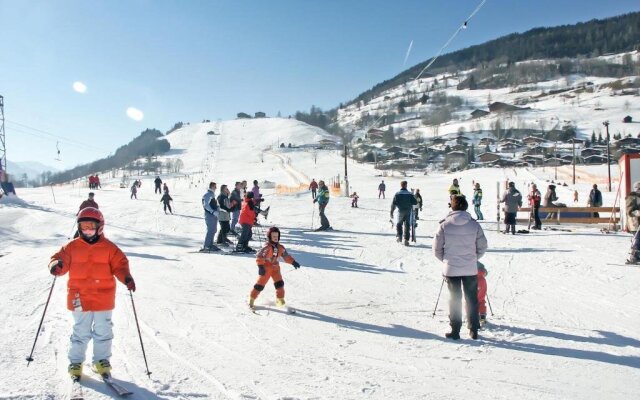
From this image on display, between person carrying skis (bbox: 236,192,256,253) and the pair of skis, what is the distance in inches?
290

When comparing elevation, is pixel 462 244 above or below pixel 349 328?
above

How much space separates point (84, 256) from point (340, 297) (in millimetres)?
4606

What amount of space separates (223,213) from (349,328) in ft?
23.5

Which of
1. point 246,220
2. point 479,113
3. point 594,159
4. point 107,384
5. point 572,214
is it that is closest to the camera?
point 107,384

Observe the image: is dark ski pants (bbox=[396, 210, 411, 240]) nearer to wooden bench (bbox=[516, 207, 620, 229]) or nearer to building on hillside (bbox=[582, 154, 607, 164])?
wooden bench (bbox=[516, 207, 620, 229])

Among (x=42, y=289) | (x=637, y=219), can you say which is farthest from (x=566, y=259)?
(x=42, y=289)

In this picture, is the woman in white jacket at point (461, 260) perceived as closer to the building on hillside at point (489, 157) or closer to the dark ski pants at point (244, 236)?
the dark ski pants at point (244, 236)

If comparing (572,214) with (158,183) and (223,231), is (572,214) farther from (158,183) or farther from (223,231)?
(158,183)

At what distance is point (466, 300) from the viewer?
5.72m

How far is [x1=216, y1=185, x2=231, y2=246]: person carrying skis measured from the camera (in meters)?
12.5

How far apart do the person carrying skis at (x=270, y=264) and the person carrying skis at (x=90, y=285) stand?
2.70 meters

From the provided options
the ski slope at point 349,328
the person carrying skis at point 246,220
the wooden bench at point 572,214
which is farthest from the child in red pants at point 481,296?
the wooden bench at point 572,214

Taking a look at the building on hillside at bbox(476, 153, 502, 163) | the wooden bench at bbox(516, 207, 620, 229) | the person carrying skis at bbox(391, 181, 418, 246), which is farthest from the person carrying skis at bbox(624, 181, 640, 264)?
the building on hillside at bbox(476, 153, 502, 163)

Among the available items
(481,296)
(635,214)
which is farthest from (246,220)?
(635,214)
